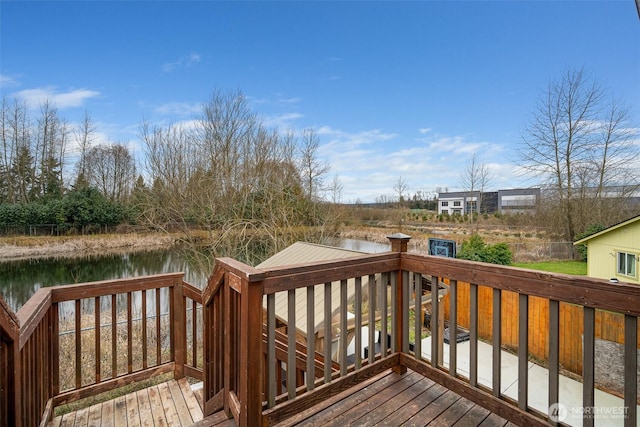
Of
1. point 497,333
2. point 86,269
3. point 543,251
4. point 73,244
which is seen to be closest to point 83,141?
point 73,244

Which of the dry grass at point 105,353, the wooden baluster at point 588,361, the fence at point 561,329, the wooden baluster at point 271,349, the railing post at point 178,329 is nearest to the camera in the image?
the wooden baluster at point 588,361

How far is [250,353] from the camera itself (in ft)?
4.74

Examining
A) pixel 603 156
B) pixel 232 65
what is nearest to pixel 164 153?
pixel 232 65

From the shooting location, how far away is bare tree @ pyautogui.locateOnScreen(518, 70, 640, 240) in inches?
423

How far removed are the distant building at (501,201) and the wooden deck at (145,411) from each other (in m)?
14.5

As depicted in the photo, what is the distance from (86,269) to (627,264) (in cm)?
1602

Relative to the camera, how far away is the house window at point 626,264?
753 centimetres

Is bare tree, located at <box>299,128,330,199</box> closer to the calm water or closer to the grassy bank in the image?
the calm water

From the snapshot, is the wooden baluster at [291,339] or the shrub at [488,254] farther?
the shrub at [488,254]

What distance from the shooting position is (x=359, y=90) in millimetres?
11039

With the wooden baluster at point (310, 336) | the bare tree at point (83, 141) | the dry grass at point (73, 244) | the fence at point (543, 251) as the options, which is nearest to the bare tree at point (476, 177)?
the fence at point (543, 251)

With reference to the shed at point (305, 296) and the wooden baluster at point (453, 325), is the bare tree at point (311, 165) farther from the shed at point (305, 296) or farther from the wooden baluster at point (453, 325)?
the wooden baluster at point (453, 325)

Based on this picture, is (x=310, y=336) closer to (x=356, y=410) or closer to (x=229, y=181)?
(x=356, y=410)

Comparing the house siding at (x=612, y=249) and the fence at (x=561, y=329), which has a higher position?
the house siding at (x=612, y=249)
